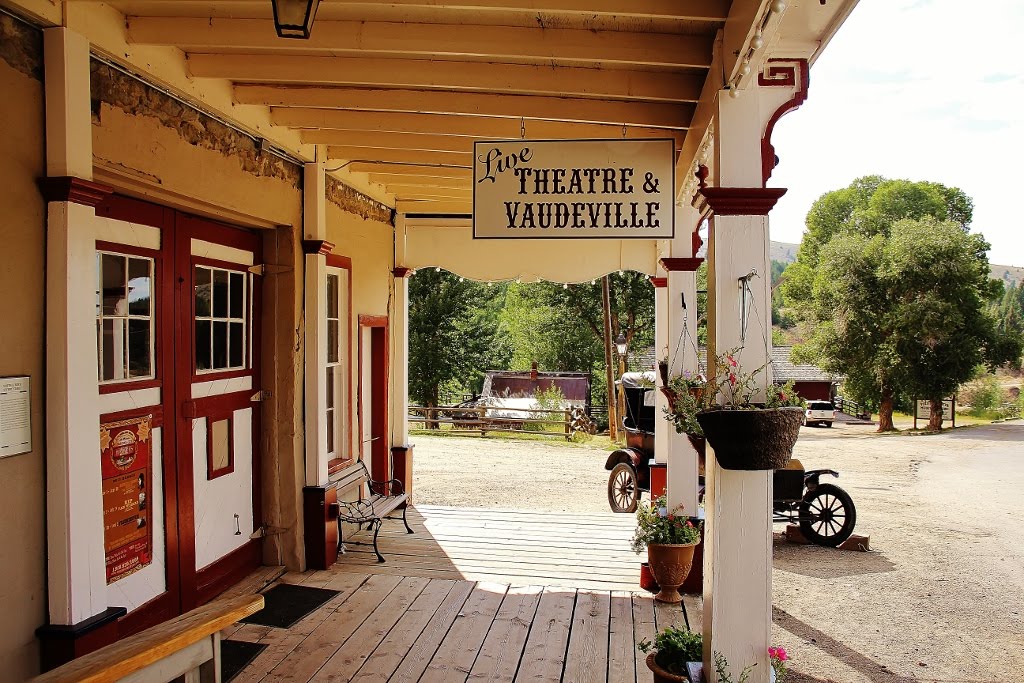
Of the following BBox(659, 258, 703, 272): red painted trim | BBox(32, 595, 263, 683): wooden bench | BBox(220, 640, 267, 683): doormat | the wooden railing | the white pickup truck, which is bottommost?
the white pickup truck

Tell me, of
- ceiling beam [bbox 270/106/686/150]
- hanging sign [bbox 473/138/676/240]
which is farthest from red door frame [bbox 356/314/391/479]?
hanging sign [bbox 473/138/676/240]

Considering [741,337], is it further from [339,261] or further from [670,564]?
[339,261]

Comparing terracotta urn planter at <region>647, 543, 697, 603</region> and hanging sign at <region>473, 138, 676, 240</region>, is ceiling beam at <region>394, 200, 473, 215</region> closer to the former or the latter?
hanging sign at <region>473, 138, 676, 240</region>

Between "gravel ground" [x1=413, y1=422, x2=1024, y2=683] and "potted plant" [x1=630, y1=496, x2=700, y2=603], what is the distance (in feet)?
2.48

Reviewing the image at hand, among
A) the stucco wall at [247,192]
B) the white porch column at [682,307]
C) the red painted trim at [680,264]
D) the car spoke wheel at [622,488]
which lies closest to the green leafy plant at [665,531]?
the white porch column at [682,307]

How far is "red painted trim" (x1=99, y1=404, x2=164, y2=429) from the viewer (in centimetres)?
382

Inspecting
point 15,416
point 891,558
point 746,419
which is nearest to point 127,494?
point 15,416

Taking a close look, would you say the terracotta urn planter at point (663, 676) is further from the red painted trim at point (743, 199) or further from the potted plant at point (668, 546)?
the red painted trim at point (743, 199)

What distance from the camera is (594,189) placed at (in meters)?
3.85

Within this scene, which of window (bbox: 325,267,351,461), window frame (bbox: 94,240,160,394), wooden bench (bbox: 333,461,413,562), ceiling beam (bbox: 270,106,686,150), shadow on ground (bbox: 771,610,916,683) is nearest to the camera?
window frame (bbox: 94,240,160,394)

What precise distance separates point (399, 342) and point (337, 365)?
59.2 inches

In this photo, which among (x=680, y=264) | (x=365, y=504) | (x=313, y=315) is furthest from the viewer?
(x=365, y=504)

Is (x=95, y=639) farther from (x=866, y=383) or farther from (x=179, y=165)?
(x=866, y=383)

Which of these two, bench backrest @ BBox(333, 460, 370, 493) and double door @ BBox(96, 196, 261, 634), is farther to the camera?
bench backrest @ BBox(333, 460, 370, 493)
